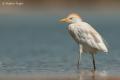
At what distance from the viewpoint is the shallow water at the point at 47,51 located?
1600 cm

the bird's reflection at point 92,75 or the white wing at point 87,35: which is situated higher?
the white wing at point 87,35

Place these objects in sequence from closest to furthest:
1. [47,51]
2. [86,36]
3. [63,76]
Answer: [63,76]
[86,36]
[47,51]

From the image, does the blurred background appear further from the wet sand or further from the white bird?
the wet sand

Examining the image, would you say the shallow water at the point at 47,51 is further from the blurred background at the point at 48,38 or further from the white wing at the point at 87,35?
the white wing at the point at 87,35

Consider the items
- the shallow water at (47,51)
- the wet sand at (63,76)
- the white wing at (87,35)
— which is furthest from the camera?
the white wing at (87,35)

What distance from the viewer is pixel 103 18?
3969cm

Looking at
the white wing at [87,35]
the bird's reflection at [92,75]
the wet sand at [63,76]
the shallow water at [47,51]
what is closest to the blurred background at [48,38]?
the shallow water at [47,51]

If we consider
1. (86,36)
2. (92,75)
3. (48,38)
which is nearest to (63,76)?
(92,75)

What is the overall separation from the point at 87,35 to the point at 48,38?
10.3m

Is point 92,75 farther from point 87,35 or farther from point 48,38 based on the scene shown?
point 48,38

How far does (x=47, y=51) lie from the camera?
2091 cm

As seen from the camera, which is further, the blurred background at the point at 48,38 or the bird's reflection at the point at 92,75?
the blurred background at the point at 48,38

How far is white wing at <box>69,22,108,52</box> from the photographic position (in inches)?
643

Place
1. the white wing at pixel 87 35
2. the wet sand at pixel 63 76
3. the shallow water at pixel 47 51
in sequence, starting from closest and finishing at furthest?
the wet sand at pixel 63 76 → the shallow water at pixel 47 51 → the white wing at pixel 87 35
